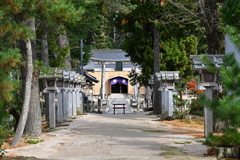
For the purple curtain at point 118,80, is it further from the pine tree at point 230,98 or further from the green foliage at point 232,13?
the pine tree at point 230,98

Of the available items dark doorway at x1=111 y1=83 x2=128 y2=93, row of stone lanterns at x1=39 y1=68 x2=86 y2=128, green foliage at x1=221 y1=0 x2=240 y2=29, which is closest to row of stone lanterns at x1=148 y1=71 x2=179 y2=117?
row of stone lanterns at x1=39 y1=68 x2=86 y2=128

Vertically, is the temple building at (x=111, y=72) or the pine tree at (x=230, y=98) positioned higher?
the temple building at (x=111, y=72)

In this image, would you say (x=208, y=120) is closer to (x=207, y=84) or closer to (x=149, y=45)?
(x=207, y=84)

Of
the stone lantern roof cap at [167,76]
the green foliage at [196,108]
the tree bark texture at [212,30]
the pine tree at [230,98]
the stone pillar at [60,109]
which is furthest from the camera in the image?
the green foliage at [196,108]

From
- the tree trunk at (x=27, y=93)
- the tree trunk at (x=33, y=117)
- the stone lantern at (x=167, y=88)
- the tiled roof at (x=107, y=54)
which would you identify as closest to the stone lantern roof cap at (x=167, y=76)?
the stone lantern at (x=167, y=88)

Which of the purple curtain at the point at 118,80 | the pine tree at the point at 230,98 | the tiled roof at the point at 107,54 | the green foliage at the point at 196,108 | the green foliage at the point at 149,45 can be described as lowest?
the green foliage at the point at 196,108

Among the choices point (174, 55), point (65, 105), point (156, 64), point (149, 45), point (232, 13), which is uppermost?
point (149, 45)

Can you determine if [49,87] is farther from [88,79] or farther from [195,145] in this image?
[88,79]

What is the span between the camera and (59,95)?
1875 cm

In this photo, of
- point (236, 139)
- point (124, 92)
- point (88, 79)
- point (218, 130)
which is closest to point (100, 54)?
point (124, 92)

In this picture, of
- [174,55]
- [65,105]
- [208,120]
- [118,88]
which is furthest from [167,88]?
[118,88]

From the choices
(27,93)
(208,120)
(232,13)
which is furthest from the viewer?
(208,120)

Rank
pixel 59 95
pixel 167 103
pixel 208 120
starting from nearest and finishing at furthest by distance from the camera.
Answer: pixel 208 120 < pixel 59 95 < pixel 167 103

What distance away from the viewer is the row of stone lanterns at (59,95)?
16.5 meters
